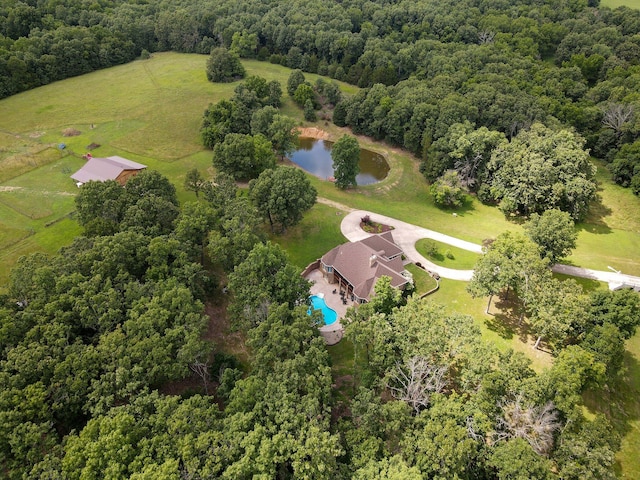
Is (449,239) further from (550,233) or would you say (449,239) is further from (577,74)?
(577,74)

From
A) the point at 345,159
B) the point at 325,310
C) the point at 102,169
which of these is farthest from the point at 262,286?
the point at 102,169

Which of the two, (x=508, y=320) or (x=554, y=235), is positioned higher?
(x=554, y=235)

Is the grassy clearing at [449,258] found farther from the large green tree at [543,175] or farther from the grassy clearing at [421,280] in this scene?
the large green tree at [543,175]

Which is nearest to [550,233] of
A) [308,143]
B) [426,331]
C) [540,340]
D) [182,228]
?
[540,340]

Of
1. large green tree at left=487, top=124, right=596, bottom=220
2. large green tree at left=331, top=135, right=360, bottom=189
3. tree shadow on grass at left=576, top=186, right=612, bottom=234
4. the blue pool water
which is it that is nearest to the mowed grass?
large green tree at left=331, top=135, right=360, bottom=189

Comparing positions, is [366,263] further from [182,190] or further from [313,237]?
[182,190]

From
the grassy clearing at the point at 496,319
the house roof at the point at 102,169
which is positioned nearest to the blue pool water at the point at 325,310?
the grassy clearing at the point at 496,319
